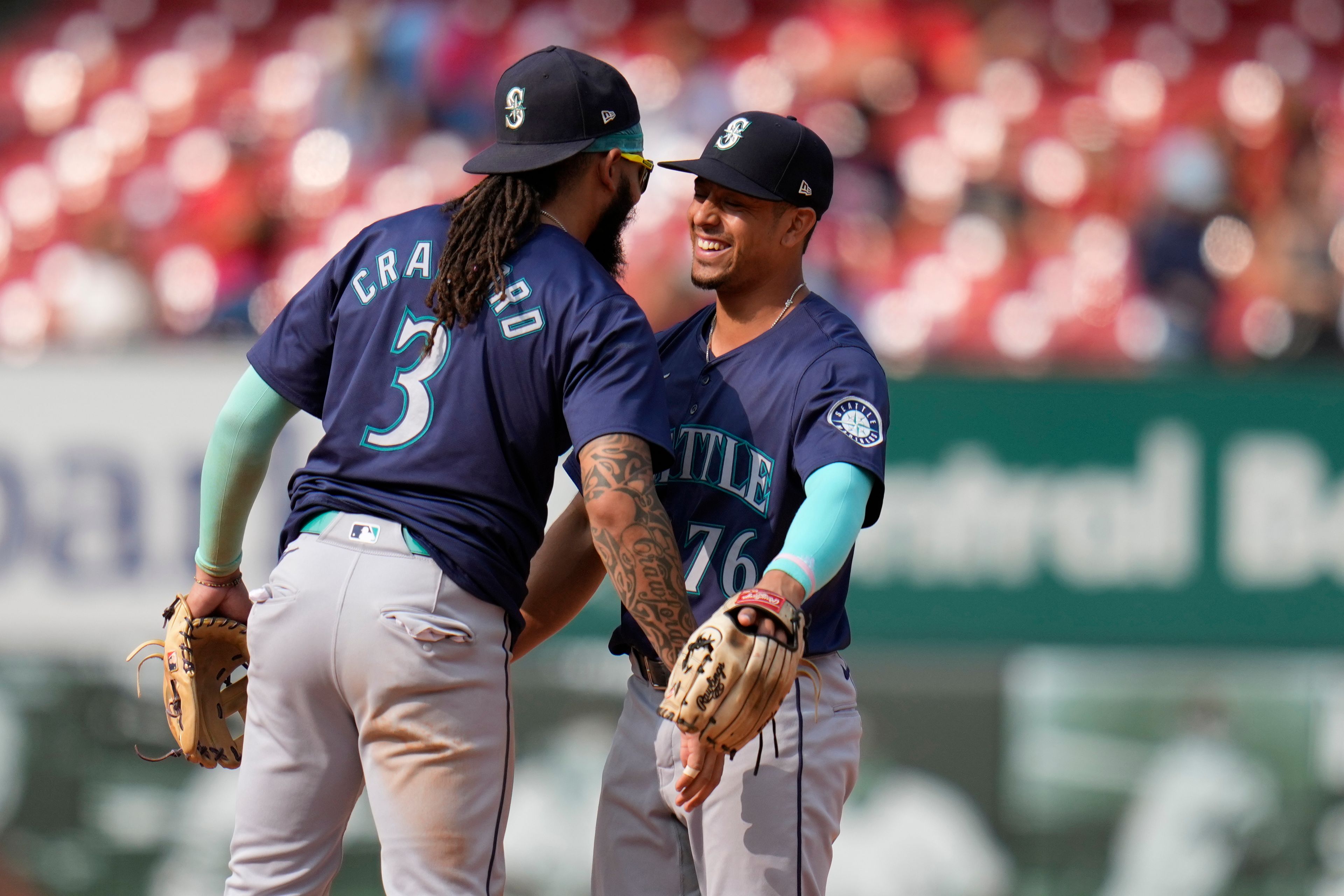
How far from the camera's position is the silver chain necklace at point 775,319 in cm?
284

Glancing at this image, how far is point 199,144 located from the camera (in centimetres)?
800

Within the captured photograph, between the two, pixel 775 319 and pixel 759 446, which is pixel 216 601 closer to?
pixel 759 446

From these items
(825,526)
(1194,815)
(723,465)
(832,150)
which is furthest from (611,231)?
(832,150)

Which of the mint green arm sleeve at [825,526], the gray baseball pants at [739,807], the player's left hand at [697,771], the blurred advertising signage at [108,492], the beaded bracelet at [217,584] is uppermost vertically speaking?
the mint green arm sleeve at [825,526]

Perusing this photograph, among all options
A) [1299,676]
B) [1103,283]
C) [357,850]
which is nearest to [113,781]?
[357,850]

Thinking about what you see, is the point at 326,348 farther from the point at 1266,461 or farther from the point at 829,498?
the point at 1266,461

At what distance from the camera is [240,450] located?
2.71 metres

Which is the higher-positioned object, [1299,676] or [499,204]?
[499,204]

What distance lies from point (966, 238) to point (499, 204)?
198 inches

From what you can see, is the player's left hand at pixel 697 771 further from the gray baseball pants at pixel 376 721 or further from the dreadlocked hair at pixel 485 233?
the dreadlocked hair at pixel 485 233

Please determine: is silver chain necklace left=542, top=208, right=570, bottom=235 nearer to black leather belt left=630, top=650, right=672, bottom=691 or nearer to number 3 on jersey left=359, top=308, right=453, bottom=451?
number 3 on jersey left=359, top=308, right=453, bottom=451

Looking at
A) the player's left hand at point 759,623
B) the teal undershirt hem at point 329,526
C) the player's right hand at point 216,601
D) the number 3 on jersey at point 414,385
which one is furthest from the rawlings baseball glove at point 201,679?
the player's left hand at point 759,623

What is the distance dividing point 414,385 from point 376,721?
0.56 meters

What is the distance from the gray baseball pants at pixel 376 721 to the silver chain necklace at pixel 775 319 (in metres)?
0.69
